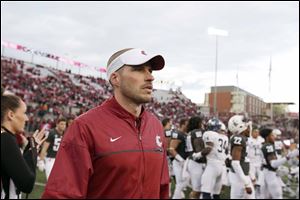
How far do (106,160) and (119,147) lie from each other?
0.36ft

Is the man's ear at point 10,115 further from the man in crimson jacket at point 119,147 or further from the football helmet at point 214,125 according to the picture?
the football helmet at point 214,125

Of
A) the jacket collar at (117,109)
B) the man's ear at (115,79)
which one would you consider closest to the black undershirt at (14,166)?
the jacket collar at (117,109)

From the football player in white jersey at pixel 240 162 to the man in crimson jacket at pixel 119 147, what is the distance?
179 inches

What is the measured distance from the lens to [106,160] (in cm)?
221

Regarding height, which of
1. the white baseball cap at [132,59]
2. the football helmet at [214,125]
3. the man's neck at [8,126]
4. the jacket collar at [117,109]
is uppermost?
the white baseball cap at [132,59]

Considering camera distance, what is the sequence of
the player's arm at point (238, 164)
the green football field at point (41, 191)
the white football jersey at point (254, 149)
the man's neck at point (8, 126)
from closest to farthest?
the man's neck at point (8, 126)
the player's arm at point (238, 164)
the green football field at point (41, 191)
the white football jersey at point (254, 149)

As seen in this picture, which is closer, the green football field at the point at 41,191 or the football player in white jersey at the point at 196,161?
the football player in white jersey at the point at 196,161

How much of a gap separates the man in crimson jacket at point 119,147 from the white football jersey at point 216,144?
5.02 metres

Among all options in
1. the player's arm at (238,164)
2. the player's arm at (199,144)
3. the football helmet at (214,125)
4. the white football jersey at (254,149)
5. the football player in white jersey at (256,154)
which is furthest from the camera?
the white football jersey at (254,149)

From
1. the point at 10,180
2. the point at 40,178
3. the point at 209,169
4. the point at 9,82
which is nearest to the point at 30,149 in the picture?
the point at 10,180

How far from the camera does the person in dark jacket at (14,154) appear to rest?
8.20 ft

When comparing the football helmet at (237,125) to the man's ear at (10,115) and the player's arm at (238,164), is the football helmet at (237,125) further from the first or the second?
the man's ear at (10,115)

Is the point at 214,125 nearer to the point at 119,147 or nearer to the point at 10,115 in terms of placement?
the point at 10,115

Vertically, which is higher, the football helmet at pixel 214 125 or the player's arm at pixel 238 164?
the football helmet at pixel 214 125
